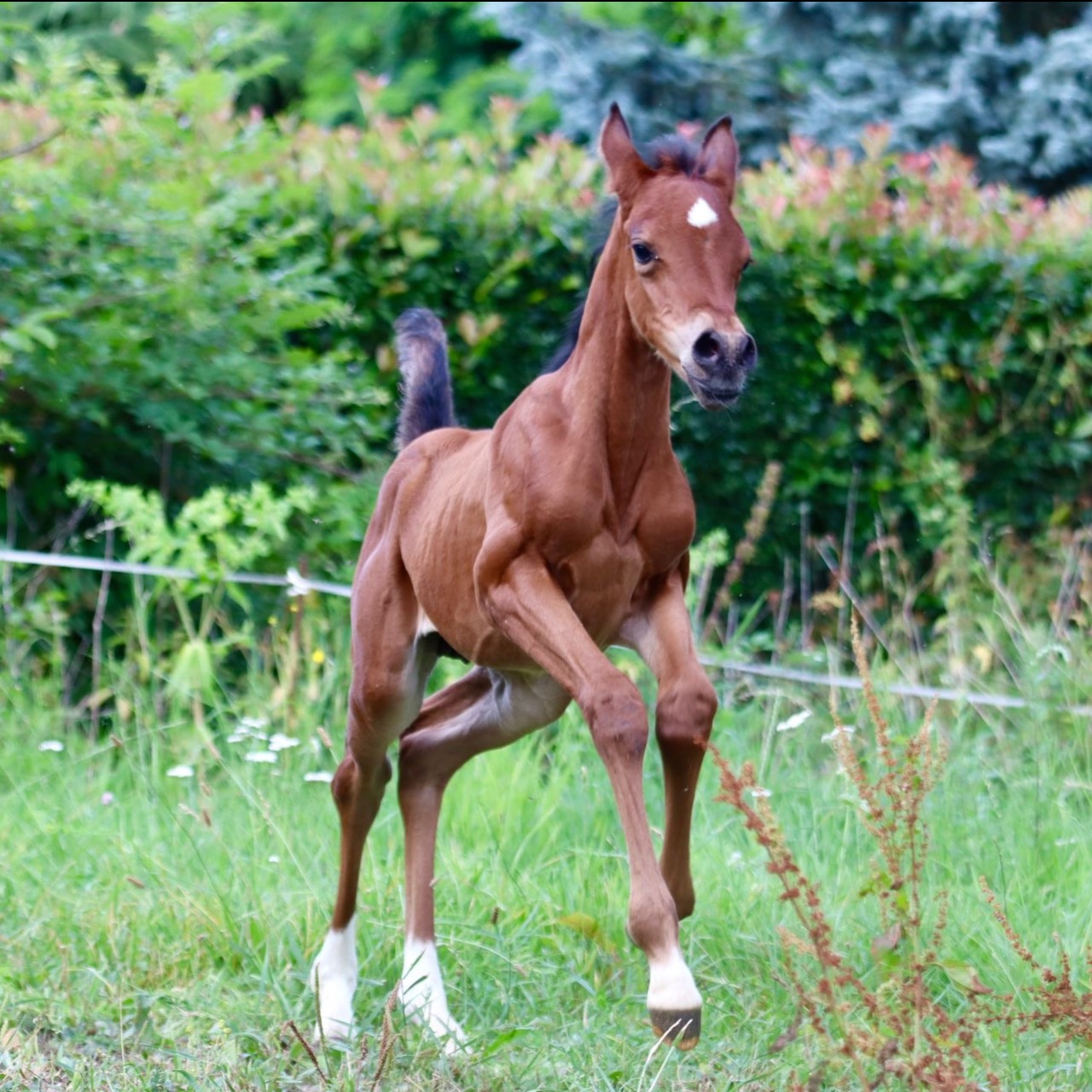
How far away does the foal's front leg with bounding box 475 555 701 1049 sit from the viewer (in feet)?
10.4

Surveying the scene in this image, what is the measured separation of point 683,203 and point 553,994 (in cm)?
214

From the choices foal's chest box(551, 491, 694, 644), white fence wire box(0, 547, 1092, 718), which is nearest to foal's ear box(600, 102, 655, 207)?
foal's chest box(551, 491, 694, 644)

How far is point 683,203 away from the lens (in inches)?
137

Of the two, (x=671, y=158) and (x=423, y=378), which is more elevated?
(x=671, y=158)

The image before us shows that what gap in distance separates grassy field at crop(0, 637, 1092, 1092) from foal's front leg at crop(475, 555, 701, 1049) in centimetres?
23

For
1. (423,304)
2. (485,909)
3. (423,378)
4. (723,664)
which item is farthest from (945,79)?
(485,909)

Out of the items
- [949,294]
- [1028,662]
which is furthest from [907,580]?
[1028,662]

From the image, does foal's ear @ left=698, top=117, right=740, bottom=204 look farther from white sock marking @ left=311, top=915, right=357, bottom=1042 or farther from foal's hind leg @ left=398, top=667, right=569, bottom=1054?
white sock marking @ left=311, top=915, right=357, bottom=1042

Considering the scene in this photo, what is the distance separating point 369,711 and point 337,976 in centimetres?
71

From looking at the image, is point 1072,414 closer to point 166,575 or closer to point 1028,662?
point 1028,662

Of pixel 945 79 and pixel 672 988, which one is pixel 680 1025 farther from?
pixel 945 79

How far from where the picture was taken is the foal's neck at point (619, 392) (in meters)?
3.70

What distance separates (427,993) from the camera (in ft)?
13.8

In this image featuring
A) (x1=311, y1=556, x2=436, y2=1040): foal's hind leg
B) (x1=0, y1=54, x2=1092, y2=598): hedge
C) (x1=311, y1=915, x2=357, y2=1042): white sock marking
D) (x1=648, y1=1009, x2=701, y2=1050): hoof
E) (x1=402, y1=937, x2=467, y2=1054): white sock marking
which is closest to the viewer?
(x1=648, y1=1009, x2=701, y2=1050): hoof
